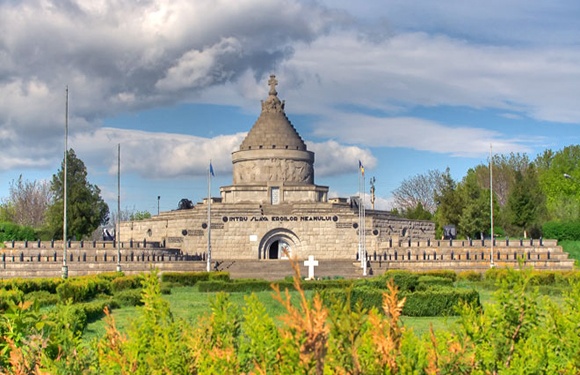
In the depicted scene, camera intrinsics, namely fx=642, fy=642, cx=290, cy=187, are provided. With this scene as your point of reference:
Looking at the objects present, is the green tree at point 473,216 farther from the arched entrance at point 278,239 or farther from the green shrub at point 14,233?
the green shrub at point 14,233

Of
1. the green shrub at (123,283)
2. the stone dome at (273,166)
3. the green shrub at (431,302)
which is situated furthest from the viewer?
the stone dome at (273,166)

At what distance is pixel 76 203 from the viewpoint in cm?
3869

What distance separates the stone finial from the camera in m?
44.2

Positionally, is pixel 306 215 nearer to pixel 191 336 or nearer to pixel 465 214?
pixel 465 214

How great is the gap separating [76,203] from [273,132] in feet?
43.4

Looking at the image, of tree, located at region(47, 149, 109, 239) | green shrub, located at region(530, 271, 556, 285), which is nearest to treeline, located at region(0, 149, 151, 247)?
tree, located at region(47, 149, 109, 239)

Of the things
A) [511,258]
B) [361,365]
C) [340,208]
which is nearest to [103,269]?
[340,208]

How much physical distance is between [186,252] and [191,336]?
1288 inches

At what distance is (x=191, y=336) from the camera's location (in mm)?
4324

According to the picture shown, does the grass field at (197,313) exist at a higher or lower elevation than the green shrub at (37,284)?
lower

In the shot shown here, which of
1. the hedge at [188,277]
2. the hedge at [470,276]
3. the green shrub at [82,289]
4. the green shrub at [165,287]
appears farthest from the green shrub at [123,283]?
the hedge at [470,276]

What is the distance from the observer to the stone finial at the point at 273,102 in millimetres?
44219

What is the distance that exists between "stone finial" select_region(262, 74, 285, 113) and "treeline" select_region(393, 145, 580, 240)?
14031mm

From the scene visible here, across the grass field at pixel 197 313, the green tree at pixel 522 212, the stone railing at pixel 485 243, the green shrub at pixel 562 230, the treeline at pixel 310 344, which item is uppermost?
the green tree at pixel 522 212
